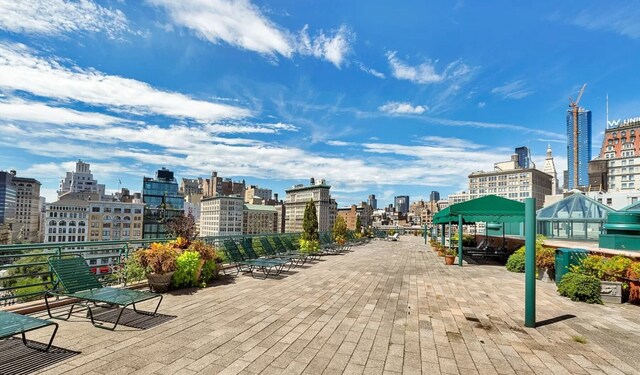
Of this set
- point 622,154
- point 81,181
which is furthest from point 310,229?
point 81,181

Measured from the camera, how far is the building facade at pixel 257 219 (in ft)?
495

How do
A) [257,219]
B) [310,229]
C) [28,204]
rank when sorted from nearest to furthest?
[310,229]
[257,219]
[28,204]

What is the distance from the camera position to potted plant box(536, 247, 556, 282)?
10.1 metres

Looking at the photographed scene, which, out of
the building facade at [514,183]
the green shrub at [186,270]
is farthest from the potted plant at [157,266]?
the building facade at [514,183]

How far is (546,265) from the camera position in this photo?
1023 cm

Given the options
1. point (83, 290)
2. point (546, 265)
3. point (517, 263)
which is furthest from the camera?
point (517, 263)

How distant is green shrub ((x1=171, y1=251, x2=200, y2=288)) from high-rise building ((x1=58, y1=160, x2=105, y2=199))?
19370 cm

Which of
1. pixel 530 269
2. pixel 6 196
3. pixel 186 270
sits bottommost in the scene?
pixel 186 270

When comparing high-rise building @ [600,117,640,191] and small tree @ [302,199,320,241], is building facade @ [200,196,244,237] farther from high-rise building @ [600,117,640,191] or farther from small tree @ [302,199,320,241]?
high-rise building @ [600,117,640,191]

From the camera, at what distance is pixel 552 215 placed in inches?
787

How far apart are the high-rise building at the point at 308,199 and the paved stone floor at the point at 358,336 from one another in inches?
5558

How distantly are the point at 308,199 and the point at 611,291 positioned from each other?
151 meters

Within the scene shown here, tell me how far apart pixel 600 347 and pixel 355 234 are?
2740 centimetres

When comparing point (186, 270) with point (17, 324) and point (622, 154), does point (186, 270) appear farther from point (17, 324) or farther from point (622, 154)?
point (622, 154)
